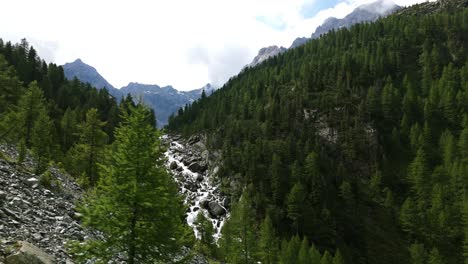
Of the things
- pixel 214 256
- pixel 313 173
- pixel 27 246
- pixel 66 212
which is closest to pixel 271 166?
pixel 313 173

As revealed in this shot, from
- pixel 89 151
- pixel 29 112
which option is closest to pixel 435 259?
pixel 89 151

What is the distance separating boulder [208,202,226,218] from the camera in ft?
354

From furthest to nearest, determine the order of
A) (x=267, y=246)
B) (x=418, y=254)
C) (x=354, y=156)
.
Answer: (x=354, y=156) < (x=418, y=254) < (x=267, y=246)

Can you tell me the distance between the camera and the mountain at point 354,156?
303 ft

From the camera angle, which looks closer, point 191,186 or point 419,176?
point 419,176

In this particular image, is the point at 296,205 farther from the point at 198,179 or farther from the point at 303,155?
the point at 198,179

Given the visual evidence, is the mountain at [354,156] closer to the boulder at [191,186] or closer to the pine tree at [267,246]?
the pine tree at [267,246]

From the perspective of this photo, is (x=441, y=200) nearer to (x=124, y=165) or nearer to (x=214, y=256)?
(x=214, y=256)

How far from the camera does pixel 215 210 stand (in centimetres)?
10862

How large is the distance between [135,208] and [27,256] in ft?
15.0

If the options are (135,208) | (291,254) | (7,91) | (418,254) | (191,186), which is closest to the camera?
(135,208)

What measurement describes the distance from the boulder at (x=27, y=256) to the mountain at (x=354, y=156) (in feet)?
166

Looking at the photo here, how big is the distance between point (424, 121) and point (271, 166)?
237ft

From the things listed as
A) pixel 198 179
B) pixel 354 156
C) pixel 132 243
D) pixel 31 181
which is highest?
pixel 354 156
